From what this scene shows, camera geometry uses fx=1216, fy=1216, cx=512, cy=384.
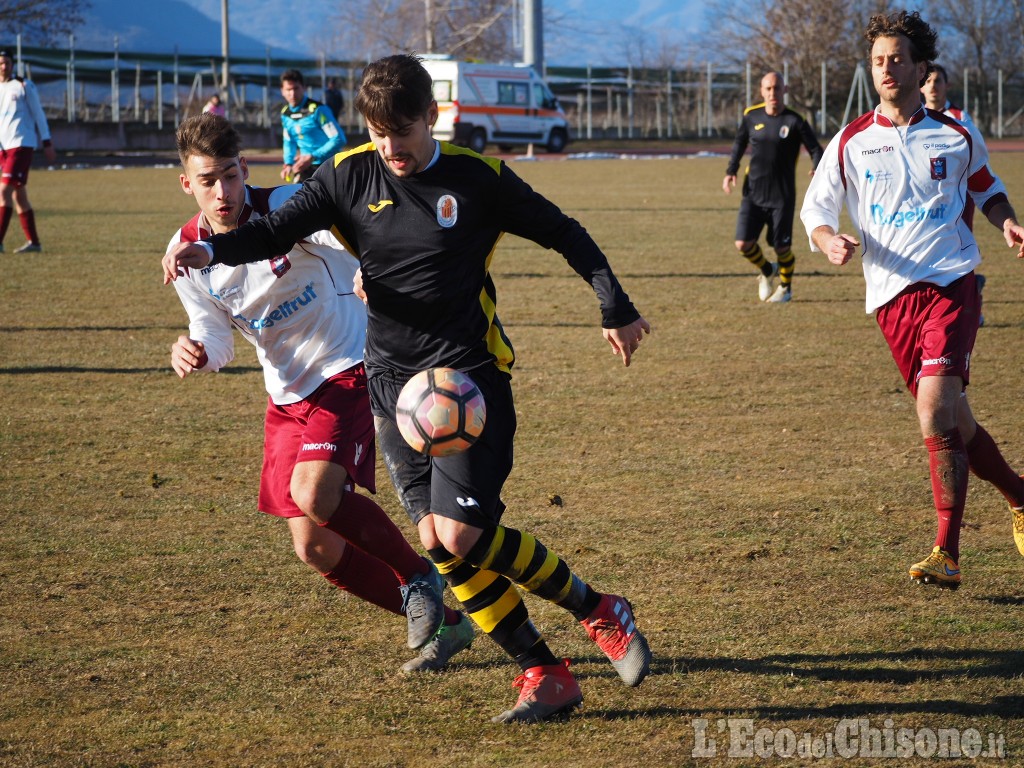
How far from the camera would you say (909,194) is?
4.88m

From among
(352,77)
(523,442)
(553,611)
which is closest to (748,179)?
(523,442)

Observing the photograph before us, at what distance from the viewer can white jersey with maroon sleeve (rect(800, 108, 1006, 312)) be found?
4.82 metres

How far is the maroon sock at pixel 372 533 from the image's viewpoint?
403cm

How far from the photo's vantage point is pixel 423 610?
401 centimetres

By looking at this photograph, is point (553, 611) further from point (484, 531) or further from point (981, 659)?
point (981, 659)

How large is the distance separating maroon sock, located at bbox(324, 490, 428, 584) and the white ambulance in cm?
3541

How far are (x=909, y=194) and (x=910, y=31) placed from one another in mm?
635

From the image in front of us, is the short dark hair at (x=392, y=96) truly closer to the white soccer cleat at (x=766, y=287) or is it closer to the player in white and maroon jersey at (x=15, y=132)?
the white soccer cleat at (x=766, y=287)

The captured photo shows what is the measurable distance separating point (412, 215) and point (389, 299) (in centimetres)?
26

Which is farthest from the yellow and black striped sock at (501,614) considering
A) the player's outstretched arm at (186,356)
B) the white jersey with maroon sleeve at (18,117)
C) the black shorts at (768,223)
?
the white jersey with maroon sleeve at (18,117)

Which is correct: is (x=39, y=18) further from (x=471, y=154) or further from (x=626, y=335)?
(x=626, y=335)

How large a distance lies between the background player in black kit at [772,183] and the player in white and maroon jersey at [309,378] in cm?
784

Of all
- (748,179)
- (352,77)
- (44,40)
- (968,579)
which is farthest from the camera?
(44,40)

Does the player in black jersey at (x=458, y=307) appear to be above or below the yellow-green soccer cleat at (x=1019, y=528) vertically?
above
